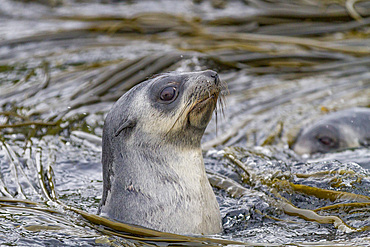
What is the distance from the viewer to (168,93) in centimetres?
339

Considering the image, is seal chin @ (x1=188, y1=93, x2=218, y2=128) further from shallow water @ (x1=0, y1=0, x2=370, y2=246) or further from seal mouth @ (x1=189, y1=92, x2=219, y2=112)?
shallow water @ (x1=0, y1=0, x2=370, y2=246)

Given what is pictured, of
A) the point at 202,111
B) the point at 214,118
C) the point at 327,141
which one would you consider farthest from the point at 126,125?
the point at 214,118

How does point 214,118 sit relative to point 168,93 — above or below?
below

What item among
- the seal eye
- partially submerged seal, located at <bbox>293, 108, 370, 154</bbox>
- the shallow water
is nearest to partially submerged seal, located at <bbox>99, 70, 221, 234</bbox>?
the seal eye

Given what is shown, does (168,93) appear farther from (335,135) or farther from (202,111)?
(335,135)

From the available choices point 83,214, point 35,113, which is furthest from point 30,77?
point 83,214

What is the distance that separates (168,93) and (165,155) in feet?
1.17

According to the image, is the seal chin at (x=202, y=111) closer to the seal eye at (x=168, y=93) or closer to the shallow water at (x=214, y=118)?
the seal eye at (x=168, y=93)

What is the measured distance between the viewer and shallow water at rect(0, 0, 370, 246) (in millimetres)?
3684

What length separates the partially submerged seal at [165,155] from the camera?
132 inches

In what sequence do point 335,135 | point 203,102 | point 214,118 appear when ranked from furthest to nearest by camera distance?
1. point 214,118
2. point 335,135
3. point 203,102

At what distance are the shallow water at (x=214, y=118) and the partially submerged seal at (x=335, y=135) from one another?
8.0 inches

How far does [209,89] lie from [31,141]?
2.56 metres

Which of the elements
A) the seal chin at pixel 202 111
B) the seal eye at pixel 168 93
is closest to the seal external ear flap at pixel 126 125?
the seal eye at pixel 168 93
